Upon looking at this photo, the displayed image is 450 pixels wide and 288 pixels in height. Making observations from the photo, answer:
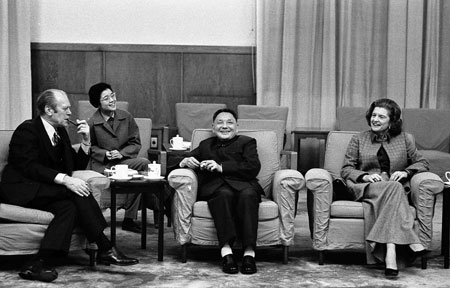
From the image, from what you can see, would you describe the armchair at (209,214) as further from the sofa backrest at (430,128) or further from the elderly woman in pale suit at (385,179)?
the sofa backrest at (430,128)

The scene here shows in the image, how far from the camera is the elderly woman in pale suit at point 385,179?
469cm

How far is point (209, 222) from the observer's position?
4.82 metres

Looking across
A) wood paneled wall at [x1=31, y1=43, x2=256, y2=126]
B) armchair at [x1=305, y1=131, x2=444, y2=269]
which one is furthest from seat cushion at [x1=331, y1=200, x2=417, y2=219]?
wood paneled wall at [x1=31, y1=43, x2=256, y2=126]

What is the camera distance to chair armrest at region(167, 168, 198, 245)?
15.8 feet

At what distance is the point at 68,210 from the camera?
14.8 feet

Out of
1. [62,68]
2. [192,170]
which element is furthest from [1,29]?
[192,170]

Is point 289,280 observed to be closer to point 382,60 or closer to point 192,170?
point 192,170

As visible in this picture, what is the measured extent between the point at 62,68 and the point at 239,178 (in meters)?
4.19

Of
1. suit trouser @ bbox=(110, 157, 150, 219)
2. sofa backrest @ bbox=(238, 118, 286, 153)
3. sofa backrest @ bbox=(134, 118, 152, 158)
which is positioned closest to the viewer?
suit trouser @ bbox=(110, 157, 150, 219)

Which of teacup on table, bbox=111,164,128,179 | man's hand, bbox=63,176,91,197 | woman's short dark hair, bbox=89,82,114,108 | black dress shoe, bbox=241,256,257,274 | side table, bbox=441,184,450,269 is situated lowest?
black dress shoe, bbox=241,256,257,274

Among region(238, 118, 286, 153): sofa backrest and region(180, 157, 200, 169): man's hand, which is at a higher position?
region(238, 118, 286, 153): sofa backrest

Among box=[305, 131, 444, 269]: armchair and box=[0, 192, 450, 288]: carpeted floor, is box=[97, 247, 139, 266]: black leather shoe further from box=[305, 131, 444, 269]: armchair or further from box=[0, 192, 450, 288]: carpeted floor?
box=[305, 131, 444, 269]: armchair

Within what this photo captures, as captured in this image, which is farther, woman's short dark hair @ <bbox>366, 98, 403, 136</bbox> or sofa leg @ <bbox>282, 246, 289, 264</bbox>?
woman's short dark hair @ <bbox>366, 98, 403, 136</bbox>

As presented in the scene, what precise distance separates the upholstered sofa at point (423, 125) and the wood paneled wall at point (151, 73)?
1210 millimetres
